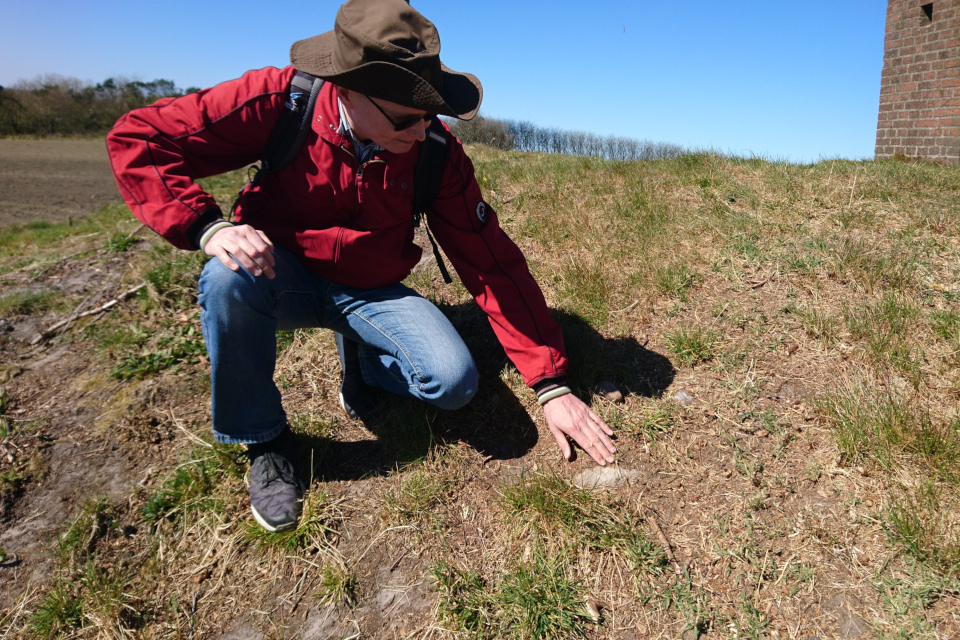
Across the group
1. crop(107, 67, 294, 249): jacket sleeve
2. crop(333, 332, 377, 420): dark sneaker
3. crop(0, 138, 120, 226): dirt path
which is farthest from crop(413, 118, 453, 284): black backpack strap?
crop(0, 138, 120, 226): dirt path

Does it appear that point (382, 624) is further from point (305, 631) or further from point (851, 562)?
point (851, 562)

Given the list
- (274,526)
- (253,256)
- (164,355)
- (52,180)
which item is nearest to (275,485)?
(274,526)

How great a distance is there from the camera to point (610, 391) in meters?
2.77

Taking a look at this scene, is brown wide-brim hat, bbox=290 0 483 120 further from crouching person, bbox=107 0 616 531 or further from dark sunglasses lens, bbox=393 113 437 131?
dark sunglasses lens, bbox=393 113 437 131

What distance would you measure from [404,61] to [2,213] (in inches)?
750

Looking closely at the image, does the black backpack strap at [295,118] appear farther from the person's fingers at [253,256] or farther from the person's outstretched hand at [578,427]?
the person's outstretched hand at [578,427]

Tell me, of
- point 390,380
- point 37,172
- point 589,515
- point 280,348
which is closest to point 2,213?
point 37,172

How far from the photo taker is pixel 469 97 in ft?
7.46

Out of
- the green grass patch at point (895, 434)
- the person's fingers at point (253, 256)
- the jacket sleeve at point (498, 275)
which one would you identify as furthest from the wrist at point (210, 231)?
the green grass patch at point (895, 434)

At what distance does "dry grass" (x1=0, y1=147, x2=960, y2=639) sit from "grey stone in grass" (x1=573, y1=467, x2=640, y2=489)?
1.5 inches

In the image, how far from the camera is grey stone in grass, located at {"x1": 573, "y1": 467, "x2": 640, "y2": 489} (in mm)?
2359

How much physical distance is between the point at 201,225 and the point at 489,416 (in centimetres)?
156

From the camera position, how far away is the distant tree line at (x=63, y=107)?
94.5 feet

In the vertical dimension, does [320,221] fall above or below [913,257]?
above
